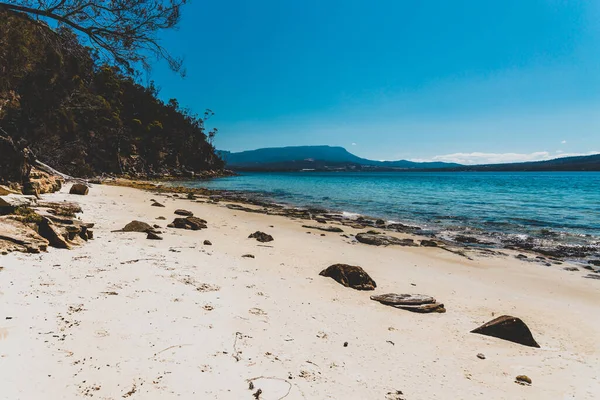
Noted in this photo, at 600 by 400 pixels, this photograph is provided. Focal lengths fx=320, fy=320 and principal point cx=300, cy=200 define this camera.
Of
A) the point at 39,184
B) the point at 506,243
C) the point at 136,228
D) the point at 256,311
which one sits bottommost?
the point at 506,243

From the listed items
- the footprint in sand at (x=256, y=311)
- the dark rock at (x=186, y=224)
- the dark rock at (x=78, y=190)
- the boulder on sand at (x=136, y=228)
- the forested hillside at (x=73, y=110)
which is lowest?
the footprint in sand at (x=256, y=311)

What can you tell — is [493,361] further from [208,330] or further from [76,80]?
[76,80]

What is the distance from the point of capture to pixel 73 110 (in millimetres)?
34281

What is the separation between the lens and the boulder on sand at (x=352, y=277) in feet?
24.2

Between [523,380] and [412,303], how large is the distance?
93.4 inches

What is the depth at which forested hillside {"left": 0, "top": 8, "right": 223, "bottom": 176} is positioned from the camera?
1060 centimetres

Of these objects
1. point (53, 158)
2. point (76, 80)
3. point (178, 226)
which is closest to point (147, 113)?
point (76, 80)

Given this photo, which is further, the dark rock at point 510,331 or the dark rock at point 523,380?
the dark rock at point 510,331

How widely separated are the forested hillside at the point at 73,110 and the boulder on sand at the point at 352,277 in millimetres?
6636

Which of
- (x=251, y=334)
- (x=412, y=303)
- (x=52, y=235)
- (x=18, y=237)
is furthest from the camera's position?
(x=52, y=235)

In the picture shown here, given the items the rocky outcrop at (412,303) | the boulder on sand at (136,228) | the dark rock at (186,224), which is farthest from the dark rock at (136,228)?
the rocky outcrop at (412,303)

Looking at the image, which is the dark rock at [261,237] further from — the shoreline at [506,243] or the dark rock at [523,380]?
the dark rock at [523,380]

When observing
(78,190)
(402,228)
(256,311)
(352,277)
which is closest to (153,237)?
(256,311)

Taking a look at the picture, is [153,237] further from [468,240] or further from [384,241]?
[468,240]
